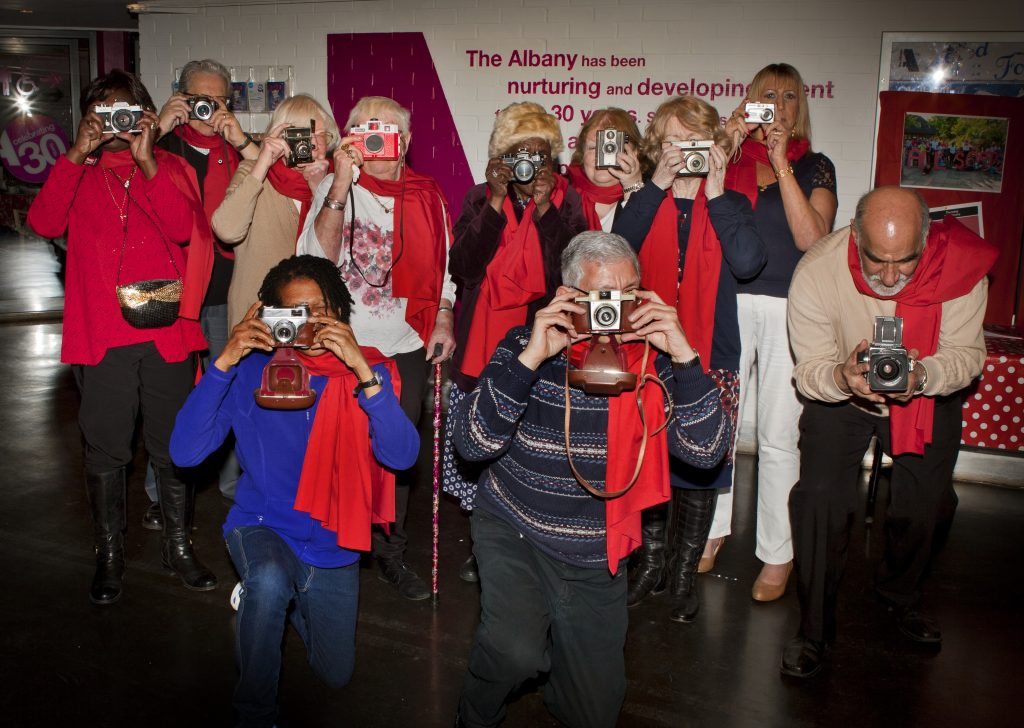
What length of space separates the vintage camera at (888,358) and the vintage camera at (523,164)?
1206mm

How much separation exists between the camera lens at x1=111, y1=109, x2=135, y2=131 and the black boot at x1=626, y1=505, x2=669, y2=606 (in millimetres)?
2306

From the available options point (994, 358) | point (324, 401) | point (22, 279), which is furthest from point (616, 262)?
point (22, 279)

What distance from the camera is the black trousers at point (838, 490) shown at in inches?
120

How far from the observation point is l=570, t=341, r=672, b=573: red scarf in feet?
8.03

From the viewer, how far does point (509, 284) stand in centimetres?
331

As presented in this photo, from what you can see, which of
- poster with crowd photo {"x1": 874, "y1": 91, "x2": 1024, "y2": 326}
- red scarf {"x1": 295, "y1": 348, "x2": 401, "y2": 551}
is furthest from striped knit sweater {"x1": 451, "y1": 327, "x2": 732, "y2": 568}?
poster with crowd photo {"x1": 874, "y1": 91, "x2": 1024, "y2": 326}

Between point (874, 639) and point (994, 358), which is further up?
point (994, 358)

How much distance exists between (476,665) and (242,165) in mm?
2141

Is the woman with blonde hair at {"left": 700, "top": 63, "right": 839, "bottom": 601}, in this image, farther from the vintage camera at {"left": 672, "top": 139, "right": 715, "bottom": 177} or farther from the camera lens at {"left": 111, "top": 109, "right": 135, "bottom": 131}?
the camera lens at {"left": 111, "top": 109, "right": 135, "bottom": 131}

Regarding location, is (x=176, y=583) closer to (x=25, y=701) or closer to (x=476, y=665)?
(x=25, y=701)

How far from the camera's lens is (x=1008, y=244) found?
5.23m

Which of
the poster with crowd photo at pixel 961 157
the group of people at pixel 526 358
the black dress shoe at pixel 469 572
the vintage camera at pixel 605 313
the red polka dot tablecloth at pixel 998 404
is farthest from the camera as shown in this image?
the poster with crowd photo at pixel 961 157

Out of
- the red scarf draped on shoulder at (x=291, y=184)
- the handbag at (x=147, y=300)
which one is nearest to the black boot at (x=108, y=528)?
the handbag at (x=147, y=300)

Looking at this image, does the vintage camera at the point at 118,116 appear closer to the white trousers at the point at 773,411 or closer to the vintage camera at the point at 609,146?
the vintage camera at the point at 609,146
